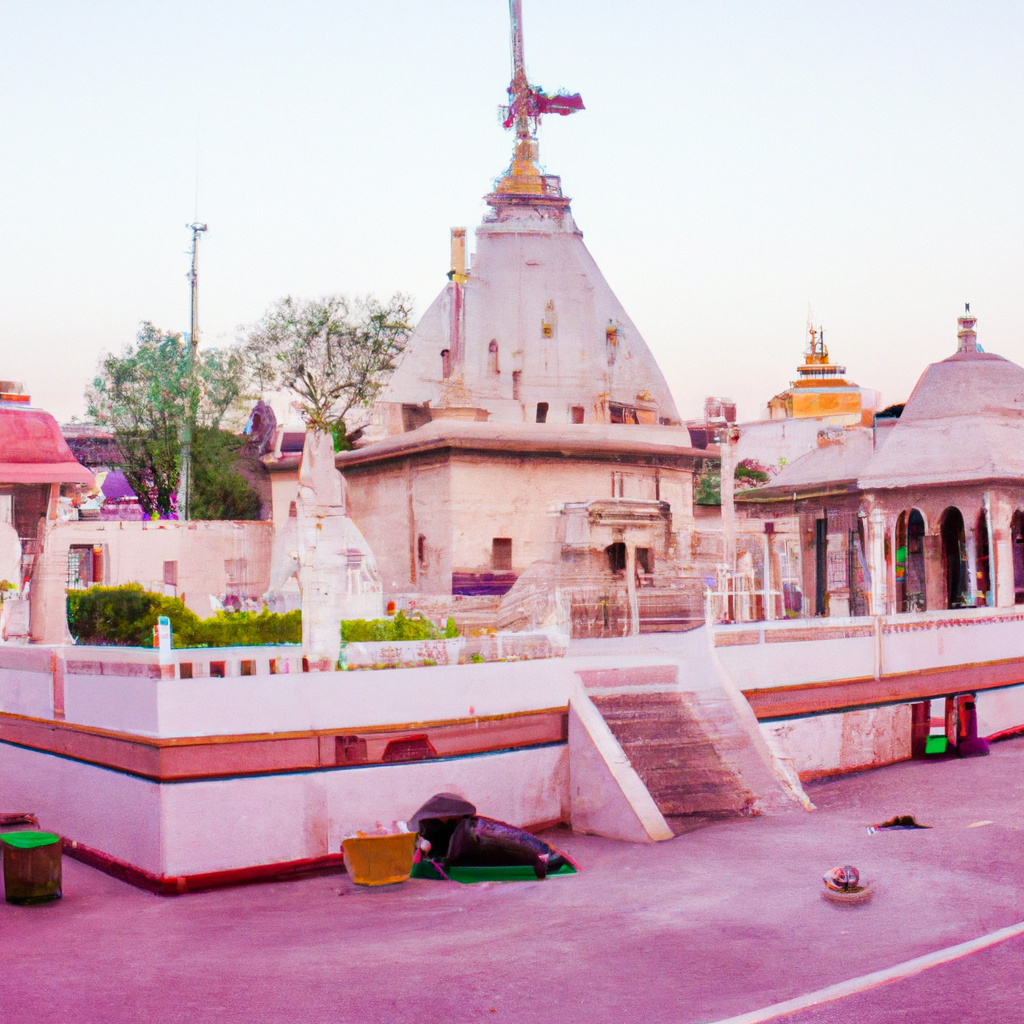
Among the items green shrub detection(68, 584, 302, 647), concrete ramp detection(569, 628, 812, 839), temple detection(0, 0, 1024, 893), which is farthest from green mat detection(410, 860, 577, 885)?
green shrub detection(68, 584, 302, 647)

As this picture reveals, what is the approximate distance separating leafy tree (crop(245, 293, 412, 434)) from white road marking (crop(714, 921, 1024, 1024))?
28374 millimetres

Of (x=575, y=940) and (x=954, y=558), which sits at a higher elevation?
(x=954, y=558)

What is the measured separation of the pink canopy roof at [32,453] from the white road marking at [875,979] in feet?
69.2

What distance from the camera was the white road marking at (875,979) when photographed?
8.16 meters

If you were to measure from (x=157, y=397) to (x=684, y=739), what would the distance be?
22.8 m

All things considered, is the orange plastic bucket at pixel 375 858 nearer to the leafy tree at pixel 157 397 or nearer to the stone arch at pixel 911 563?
the stone arch at pixel 911 563

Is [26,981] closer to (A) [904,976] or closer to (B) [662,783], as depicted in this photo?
(A) [904,976]

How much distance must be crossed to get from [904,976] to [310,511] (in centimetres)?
974

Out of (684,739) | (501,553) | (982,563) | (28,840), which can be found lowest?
(28,840)

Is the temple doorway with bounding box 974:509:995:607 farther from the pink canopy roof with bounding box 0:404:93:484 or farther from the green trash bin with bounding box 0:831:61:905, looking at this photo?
the green trash bin with bounding box 0:831:61:905

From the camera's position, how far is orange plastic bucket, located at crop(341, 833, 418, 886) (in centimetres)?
1188

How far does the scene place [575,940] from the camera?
1002cm

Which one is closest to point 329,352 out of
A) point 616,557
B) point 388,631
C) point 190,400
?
point 190,400

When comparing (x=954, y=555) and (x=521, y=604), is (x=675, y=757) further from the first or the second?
(x=954, y=555)
